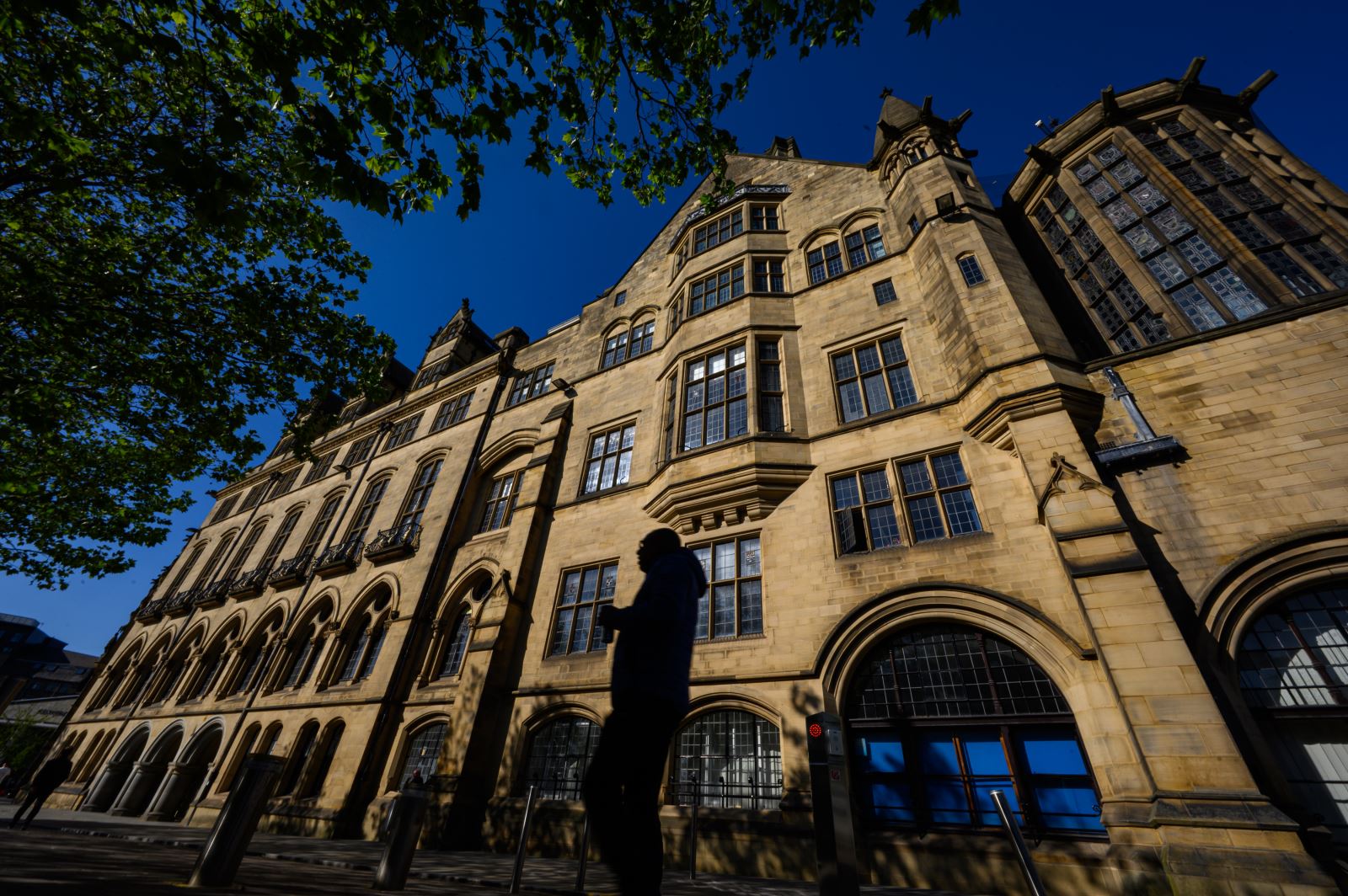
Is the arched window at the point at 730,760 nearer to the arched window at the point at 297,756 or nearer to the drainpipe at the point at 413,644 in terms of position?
the drainpipe at the point at 413,644

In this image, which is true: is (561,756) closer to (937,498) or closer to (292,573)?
(937,498)


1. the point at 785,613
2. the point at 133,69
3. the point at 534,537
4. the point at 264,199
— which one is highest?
the point at 133,69

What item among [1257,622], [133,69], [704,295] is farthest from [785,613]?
[133,69]

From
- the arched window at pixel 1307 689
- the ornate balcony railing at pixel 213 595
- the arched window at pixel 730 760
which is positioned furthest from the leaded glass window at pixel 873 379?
the ornate balcony railing at pixel 213 595

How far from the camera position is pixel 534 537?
1534 centimetres

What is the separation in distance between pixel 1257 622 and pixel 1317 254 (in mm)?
8336

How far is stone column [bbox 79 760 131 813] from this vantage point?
20969mm

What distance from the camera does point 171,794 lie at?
18.6 meters

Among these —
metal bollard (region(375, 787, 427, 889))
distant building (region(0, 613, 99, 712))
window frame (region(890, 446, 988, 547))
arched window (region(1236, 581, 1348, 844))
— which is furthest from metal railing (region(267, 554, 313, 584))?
distant building (region(0, 613, 99, 712))

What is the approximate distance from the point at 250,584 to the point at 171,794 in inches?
313

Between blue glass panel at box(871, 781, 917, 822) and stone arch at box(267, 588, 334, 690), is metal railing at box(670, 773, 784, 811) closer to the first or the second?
blue glass panel at box(871, 781, 917, 822)

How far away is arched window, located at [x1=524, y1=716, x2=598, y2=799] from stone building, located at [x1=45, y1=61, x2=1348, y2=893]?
11 centimetres

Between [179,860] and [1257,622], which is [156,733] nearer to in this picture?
[179,860]

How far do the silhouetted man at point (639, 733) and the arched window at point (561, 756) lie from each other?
964 centimetres
